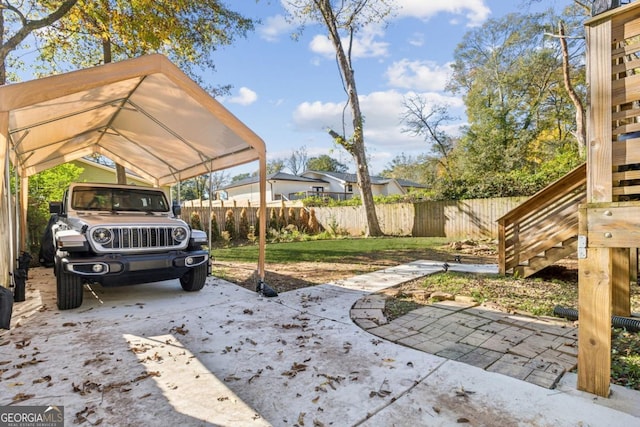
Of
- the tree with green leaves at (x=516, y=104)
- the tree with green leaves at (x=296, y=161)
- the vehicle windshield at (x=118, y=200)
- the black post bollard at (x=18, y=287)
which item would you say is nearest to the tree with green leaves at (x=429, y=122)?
the tree with green leaves at (x=516, y=104)

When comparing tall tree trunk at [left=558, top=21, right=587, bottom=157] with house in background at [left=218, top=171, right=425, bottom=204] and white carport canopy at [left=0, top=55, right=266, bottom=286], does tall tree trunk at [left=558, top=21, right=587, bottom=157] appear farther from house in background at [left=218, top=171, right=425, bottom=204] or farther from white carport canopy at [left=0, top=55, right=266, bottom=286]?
house in background at [left=218, top=171, right=425, bottom=204]

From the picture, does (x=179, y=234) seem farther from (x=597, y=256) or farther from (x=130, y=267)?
(x=597, y=256)

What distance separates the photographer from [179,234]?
14.8 ft

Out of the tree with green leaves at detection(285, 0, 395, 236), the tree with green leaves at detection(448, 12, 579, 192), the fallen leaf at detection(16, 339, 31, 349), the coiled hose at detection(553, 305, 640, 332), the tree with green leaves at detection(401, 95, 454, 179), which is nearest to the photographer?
the fallen leaf at detection(16, 339, 31, 349)

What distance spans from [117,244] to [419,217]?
1278 centimetres

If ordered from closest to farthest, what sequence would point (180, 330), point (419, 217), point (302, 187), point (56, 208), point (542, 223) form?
point (180, 330) < point (56, 208) < point (542, 223) < point (419, 217) < point (302, 187)

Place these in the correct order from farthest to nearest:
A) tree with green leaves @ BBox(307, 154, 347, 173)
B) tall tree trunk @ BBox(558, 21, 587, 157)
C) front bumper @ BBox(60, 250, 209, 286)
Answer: tree with green leaves @ BBox(307, 154, 347, 173) → tall tree trunk @ BBox(558, 21, 587, 157) → front bumper @ BBox(60, 250, 209, 286)

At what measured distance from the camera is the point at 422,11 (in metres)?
12.2

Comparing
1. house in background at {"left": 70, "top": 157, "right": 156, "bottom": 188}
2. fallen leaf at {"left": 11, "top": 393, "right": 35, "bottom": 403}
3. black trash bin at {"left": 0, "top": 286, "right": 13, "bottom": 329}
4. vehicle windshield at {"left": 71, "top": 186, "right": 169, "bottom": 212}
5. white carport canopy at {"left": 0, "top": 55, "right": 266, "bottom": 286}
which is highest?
house in background at {"left": 70, "top": 157, "right": 156, "bottom": 188}

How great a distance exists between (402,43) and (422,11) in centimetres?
244

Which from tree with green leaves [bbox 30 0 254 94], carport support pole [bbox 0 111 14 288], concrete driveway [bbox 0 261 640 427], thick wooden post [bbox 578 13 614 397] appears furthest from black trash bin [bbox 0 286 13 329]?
tree with green leaves [bbox 30 0 254 94]

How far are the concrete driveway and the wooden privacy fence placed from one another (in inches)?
384

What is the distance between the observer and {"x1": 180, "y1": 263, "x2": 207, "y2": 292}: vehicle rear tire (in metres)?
4.66

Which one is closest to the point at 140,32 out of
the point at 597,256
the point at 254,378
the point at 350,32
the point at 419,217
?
the point at 254,378
